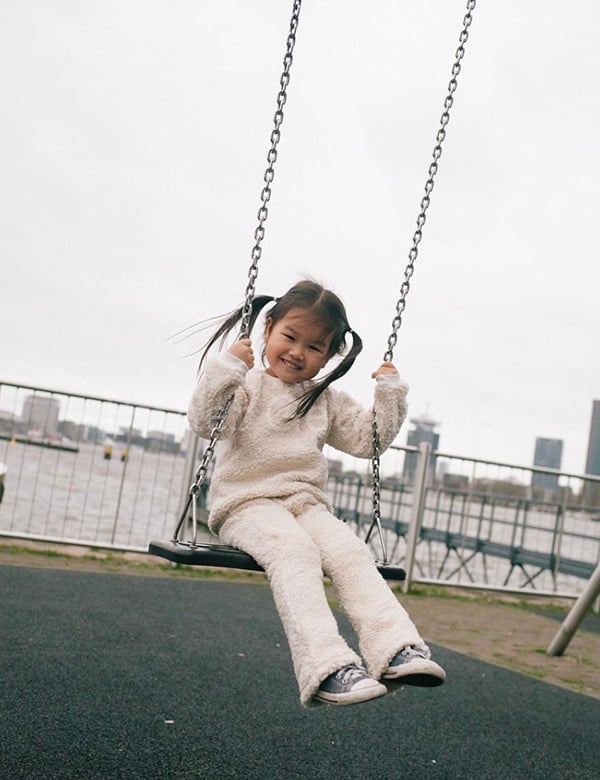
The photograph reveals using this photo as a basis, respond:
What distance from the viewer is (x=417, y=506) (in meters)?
7.45

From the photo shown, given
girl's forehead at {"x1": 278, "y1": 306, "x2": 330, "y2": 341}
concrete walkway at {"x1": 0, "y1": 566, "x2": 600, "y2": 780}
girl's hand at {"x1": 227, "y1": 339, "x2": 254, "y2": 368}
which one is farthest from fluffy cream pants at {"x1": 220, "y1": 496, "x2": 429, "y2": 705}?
concrete walkway at {"x1": 0, "y1": 566, "x2": 600, "y2": 780}

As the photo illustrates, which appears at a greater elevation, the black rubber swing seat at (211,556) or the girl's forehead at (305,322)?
the girl's forehead at (305,322)

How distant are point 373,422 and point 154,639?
7.84 feet

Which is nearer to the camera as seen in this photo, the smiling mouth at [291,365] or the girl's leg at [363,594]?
the girl's leg at [363,594]

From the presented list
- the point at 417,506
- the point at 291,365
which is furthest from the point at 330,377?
the point at 417,506

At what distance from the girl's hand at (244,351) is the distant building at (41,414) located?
15.4ft

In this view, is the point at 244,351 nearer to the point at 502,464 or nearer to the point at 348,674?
the point at 348,674

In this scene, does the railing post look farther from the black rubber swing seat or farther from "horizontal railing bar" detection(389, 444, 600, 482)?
the black rubber swing seat

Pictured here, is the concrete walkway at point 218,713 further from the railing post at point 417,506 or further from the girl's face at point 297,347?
the railing post at point 417,506

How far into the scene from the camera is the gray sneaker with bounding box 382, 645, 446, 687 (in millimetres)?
2080

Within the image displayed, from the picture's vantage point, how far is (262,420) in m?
2.70

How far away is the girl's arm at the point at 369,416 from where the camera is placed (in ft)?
9.24

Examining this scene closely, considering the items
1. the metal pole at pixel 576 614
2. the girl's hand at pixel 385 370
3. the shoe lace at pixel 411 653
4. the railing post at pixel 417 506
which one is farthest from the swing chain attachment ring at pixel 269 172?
the railing post at pixel 417 506

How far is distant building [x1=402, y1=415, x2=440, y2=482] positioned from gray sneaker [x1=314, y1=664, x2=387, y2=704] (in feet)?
17.5
